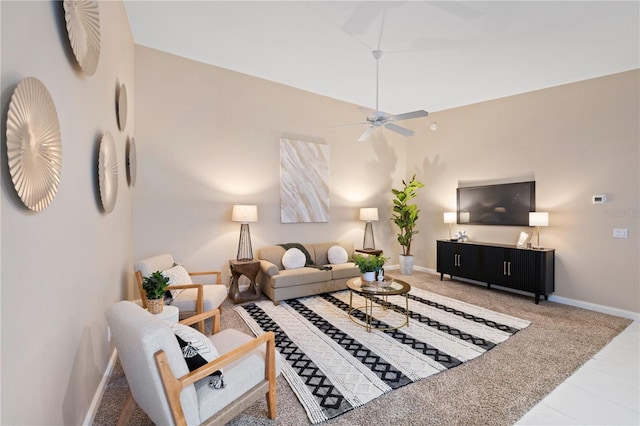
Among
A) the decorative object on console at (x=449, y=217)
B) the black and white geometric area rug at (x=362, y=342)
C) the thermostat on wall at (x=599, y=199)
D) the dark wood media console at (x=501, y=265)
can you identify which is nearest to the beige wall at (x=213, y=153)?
the black and white geometric area rug at (x=362, y=342)

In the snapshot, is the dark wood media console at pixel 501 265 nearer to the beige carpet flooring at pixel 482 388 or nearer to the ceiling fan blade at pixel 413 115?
the beige carpet flooring at pixel 482 388

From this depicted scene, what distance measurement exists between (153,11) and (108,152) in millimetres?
1998

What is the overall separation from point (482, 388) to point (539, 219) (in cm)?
317

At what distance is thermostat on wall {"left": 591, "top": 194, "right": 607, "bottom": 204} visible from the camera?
4.03 m

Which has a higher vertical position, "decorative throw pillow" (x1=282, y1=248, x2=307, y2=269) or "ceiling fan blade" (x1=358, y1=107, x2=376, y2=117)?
"ceiling fan blade" (x1=358, y1=107, x2=376, y2=117)

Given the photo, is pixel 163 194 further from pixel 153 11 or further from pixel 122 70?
pixel 153 11

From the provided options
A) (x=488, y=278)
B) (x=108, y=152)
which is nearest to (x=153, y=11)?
(x=108, y=152)

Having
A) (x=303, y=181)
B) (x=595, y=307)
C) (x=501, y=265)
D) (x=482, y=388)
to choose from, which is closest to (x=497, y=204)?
(x=501, y=265)

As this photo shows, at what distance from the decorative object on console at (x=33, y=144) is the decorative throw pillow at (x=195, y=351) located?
36.0 inches

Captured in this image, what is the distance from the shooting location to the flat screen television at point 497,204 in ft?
15.6

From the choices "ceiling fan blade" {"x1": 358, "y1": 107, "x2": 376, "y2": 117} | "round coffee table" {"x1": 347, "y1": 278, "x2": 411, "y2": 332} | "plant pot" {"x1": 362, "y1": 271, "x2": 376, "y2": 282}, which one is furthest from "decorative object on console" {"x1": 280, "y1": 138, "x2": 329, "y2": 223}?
"plant pot" {"x1": 362, "y1": 271, "x2": 376, "y2": 282}

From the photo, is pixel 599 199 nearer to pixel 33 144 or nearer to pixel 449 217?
pixel 449 217

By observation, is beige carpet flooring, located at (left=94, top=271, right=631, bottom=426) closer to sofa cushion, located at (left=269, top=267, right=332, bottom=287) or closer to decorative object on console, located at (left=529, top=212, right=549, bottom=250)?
sofa cushion, located at (left=269, top=267, right=332, bottom=287)

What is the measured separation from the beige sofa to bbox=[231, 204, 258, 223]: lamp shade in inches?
27.6
